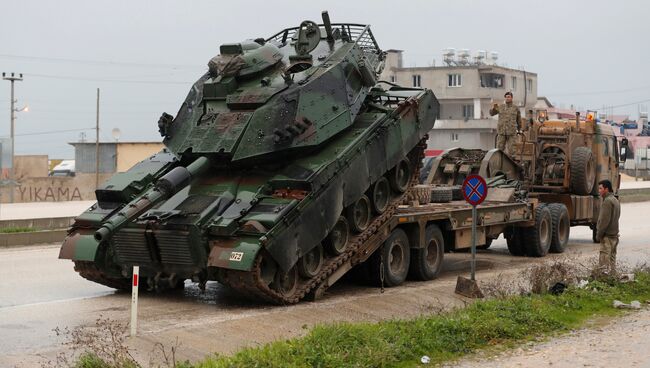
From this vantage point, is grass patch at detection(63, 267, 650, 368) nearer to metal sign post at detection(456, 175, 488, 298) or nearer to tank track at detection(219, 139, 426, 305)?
metal sign post at detection(456, 175, 488, 298)

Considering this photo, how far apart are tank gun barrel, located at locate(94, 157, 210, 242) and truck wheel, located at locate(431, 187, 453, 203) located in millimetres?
5607

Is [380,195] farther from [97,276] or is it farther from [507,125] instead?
[507,125]

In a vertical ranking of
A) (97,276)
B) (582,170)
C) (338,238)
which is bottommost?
(97,276)

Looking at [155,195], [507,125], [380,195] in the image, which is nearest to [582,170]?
[507,125]

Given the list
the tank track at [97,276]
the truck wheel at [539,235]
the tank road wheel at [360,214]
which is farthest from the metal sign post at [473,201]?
the truck wheel at [539,235]

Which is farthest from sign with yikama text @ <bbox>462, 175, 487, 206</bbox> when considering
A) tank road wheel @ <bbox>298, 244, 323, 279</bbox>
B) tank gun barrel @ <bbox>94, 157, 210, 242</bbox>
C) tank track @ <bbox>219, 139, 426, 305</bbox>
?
tank gun barrel @ <bbox>94, 157, 210, 242</bbox>

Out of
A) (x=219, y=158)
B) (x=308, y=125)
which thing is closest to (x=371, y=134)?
(x=308, y=125)

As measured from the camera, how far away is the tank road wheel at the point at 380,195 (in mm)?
16344

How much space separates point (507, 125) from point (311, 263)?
10.2 meters

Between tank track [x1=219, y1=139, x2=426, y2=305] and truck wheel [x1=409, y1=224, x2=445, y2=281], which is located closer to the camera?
tank track [x1=219, y1=139, x2=426, y2=305]

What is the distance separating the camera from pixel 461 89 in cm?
8238

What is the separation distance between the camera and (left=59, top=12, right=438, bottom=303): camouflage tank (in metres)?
13.9

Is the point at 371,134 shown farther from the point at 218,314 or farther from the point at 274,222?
the point at 218,314

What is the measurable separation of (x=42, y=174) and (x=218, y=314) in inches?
1943
